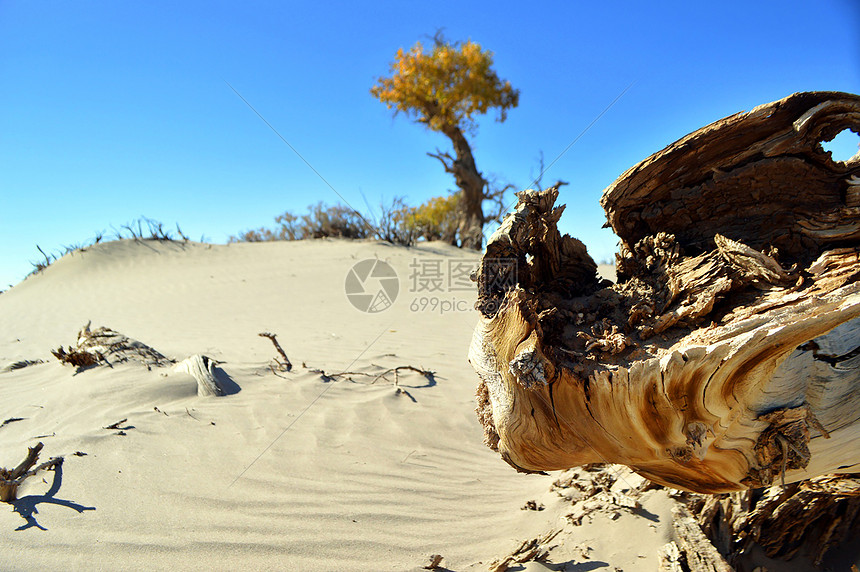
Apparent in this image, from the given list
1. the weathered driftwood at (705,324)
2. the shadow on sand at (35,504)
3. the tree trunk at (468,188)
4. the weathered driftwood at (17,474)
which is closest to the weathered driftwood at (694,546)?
the weathered driftwood at (705,324)

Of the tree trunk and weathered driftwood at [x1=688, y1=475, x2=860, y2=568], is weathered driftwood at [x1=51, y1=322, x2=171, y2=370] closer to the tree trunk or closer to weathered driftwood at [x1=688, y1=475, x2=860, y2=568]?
weathered driftwood at [x1=688, y1=475, x2=860, y2=568]

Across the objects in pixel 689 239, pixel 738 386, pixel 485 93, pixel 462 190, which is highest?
pixel 485 93

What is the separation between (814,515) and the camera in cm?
223

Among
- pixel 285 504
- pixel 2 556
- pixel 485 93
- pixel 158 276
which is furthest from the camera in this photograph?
pixel 485 93

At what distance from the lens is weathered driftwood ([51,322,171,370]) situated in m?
4.37

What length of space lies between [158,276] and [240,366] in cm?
825

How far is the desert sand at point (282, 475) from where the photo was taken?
2266mm

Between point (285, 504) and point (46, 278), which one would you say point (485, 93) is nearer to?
point (46, 278)

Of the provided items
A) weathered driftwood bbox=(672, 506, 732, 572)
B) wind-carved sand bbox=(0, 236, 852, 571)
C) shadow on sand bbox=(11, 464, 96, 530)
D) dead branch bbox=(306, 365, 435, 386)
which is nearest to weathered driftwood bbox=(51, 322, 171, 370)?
wind-carved sand bbox=(0, 236, 852, 571)

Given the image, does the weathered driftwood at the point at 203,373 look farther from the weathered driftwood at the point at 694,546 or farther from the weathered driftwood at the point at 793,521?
the weathered driftwood at the point at 793,521

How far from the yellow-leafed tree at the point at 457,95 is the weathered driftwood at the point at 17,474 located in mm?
14030

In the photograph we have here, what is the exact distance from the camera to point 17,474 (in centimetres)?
251

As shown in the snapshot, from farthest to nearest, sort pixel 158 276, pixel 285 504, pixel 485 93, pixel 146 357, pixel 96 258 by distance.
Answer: pixel 485 93
pixel 96 258
pixel 158 276
pixel 146 357
pixel 285 504

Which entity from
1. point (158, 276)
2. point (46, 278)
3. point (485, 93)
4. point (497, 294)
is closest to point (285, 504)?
point (497, 294)
